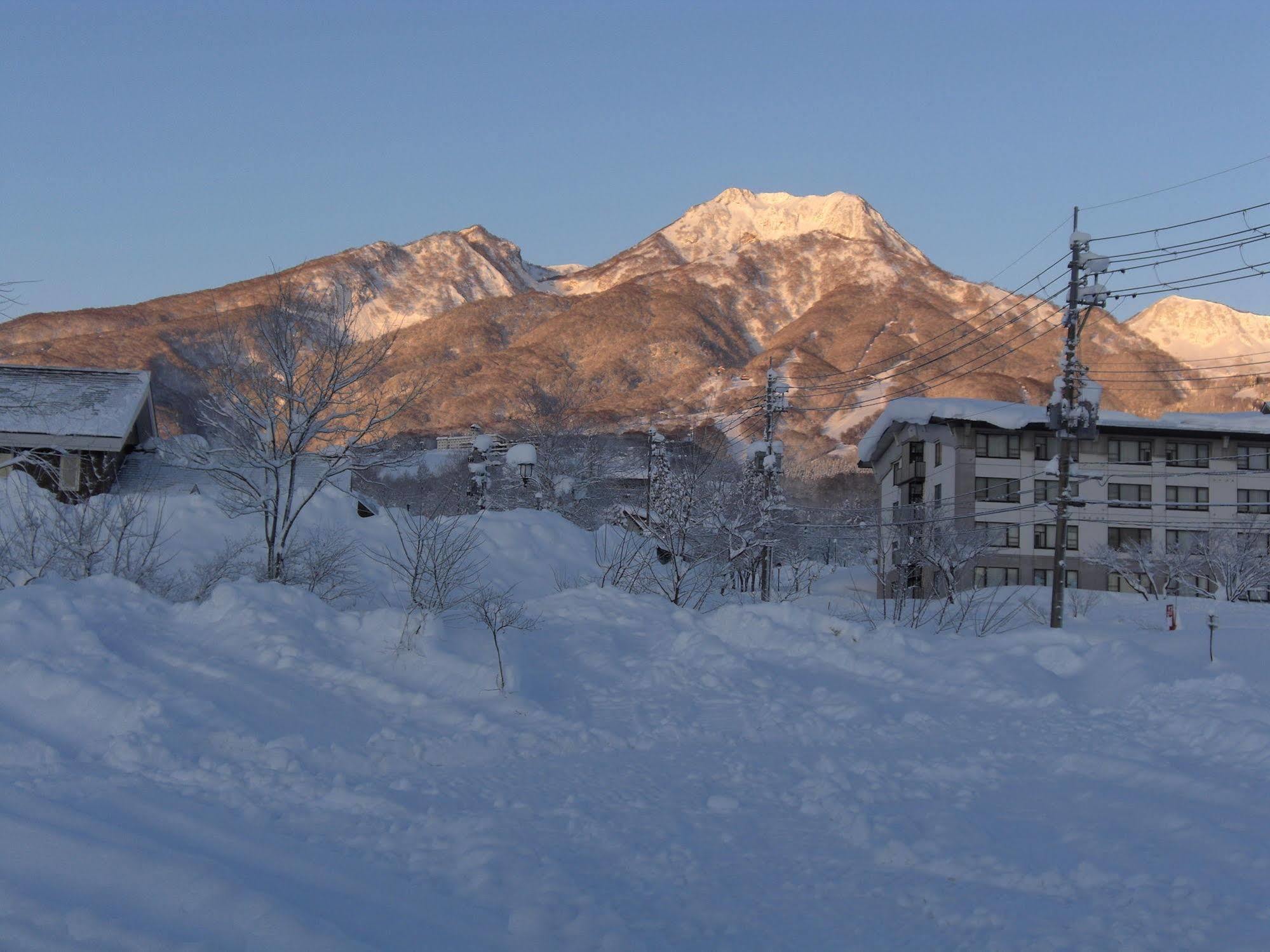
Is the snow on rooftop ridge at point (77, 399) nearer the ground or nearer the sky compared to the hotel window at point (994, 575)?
nearer the sky

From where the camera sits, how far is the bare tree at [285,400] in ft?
56.8

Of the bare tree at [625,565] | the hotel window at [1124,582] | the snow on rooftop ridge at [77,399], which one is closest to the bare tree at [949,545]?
the hotel window at [1124,582]

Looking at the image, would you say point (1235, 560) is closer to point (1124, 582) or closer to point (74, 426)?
point (1124, 582)

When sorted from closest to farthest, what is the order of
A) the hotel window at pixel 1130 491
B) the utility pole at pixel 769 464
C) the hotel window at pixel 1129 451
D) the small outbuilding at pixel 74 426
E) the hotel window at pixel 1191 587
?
the small outbuilding at pixel 74 426 → the utility pole at pixel 769 464 → the hotel window at pixel 1191 587 → the hotel window at pixel 1130 491 → the hotel window at pixel 1129 451

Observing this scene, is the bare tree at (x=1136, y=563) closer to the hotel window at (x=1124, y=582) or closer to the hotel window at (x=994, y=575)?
the hotel window at (x=1124, y=582)

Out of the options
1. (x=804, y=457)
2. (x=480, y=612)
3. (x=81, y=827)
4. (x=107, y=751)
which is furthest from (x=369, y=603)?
(x=804, y=457)

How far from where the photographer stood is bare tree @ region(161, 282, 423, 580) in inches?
682

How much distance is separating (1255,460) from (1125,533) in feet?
25.4

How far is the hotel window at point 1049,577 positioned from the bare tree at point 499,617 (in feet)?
124

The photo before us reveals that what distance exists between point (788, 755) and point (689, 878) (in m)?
3.25

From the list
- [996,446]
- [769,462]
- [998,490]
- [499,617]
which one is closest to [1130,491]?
[998,490]

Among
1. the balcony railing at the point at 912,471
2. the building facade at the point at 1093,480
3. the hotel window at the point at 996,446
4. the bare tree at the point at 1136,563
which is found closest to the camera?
the bare tree at the point at 1136,563

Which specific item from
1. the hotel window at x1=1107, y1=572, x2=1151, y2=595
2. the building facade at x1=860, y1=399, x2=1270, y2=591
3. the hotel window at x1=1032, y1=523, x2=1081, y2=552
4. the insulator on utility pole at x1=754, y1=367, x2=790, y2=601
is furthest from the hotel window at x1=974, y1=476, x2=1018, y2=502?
the insulator on utility pole at x1=754, y1=367, x2=790, y2=601

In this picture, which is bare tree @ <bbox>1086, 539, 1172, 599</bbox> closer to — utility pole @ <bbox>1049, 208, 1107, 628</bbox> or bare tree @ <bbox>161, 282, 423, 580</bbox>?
utility pole @ <bbox>1049, 208, 1107, 628</bbox>
